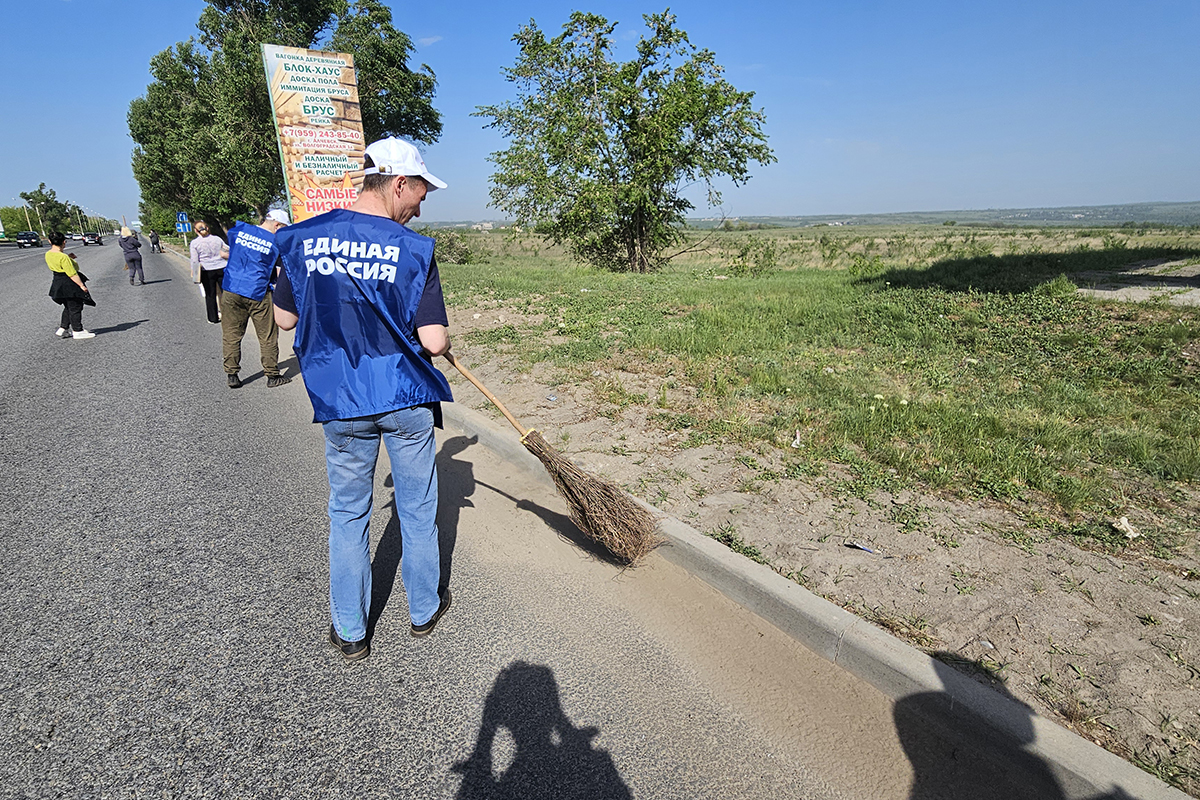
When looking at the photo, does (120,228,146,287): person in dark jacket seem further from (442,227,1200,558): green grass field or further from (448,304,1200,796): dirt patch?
(448,304,1200,796): dirt patch

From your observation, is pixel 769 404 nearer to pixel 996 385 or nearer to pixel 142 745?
pixel 996 385

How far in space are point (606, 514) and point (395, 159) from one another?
2.08m

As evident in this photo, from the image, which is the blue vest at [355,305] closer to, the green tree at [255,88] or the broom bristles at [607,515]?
the broom bristles at [607,515]

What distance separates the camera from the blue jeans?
8.21 feet

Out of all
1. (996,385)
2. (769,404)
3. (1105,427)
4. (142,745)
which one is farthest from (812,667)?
(996,385)

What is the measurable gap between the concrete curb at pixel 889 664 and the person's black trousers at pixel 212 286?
867 centimetres

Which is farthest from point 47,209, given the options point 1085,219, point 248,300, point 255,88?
point 1085,219

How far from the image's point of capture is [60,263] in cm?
954

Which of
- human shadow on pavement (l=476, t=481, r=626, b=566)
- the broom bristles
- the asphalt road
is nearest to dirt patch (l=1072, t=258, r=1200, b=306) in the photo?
the broom bristles

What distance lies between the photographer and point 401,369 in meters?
2.46

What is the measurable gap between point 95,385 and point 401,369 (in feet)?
22.8

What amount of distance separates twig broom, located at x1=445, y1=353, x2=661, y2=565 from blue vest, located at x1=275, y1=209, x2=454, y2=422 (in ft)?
2.77

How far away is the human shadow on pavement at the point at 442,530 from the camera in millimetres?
3207

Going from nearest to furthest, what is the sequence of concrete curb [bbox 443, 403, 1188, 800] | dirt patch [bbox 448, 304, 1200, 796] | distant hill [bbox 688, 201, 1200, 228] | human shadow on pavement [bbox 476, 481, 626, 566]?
concrete curb [bbox 443, 403, 1188, 800]
dirt patch [bbox 448, 304, 1200, 796]
human shadow on pavement [bbox 476, 481, 626, 566]
distant hill [bbox 688, 201, 1200, 228]
